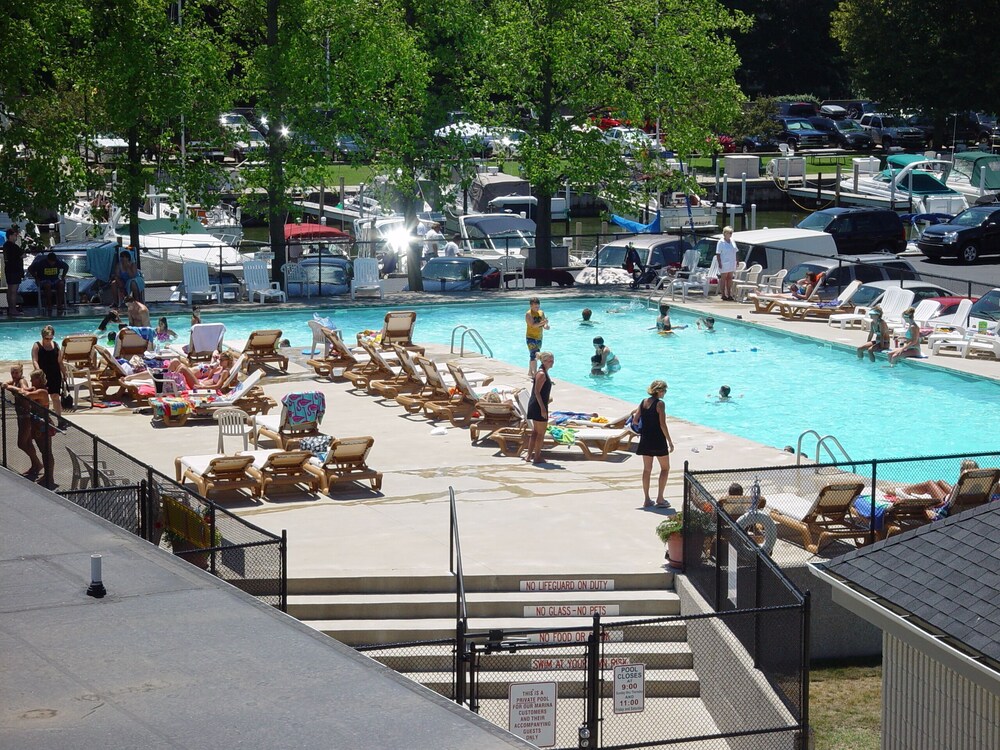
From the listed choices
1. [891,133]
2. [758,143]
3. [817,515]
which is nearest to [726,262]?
[817,515]

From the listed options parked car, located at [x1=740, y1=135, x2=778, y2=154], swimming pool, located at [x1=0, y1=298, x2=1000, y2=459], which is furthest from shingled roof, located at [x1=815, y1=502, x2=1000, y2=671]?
parked car, located at [x1=740, y1=135, x2=778, y2=154]

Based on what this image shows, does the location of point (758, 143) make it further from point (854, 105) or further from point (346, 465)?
point (346, 465)

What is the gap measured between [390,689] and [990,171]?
51233mm

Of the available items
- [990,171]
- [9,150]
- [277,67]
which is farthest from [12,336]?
[990,171]

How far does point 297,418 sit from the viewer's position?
65.7ft

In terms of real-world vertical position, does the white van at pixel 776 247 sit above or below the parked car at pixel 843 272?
above

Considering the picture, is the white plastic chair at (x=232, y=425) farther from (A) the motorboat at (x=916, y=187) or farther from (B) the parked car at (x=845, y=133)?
(B) the parked car at (x=845, y=133)

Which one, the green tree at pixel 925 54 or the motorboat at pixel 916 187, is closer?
the motorboat at pixel 916 187

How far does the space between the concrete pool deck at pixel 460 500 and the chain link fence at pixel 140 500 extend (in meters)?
1.56

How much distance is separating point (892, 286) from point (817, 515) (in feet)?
51.9

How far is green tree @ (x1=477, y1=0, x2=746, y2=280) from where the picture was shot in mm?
36625

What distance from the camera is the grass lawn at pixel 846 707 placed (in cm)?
1312

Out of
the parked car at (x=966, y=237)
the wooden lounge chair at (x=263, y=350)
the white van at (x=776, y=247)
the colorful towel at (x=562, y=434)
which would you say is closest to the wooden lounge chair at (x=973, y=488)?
the colorful towel at (x=562, y=434)

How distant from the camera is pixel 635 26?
38.8 meters
